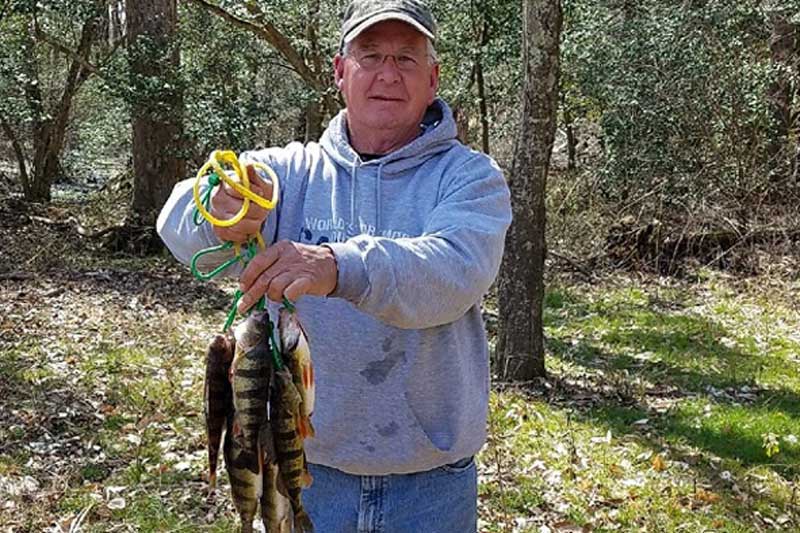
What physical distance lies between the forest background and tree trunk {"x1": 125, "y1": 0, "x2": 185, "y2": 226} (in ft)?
0.13

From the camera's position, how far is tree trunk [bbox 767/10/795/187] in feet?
42.8

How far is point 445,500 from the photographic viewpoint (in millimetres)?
2398

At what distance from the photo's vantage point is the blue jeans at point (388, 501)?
234 cm

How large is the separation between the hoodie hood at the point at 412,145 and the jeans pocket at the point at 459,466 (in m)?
0.77

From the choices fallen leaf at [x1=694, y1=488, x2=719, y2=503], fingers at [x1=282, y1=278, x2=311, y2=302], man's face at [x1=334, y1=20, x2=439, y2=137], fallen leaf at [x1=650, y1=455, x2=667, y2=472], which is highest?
man's face at [x1=334, y1=20, x2=439, y2=137]

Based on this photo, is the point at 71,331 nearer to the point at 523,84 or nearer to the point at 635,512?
→ the point at 523,84

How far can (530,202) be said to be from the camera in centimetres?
729

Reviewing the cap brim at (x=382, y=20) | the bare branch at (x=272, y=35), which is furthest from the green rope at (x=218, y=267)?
the bare branch at (x=272, y=35)

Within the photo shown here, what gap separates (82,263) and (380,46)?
10.1 metres

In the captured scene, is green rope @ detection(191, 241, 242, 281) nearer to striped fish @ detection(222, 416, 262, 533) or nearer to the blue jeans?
striped fish @ detection(222, 416, 262, 533)

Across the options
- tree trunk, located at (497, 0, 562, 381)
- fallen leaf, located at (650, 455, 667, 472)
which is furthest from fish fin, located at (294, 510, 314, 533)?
tree trunk, located at (497, 0, 562, 381)

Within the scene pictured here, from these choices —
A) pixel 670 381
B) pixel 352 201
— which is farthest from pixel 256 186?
pixel 670 381

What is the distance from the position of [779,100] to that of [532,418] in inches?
341

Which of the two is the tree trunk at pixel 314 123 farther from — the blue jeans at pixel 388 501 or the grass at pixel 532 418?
the blue jeans at pixel 388 501
